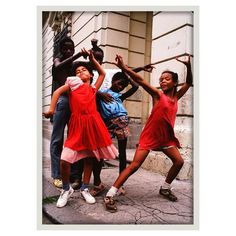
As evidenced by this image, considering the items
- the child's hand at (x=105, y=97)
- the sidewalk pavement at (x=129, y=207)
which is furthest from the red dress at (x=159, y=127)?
the sidewalk pavement at (x=129, y=207)

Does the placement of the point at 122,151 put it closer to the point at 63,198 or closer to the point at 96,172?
the point at 96,172

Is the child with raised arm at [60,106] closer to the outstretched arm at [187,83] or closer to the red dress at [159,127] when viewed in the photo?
the red dress at [159,127]

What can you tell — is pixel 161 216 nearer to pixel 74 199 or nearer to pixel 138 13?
pixel 74 199

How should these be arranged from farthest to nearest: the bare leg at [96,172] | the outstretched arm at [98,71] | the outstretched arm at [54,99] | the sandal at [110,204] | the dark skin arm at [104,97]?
the bare leg at [96,172]
the dark skin arm at [104,97]
the outstretched arm at [98,71]
the sandal at [110,204]
the outstretched arm at [54,99]

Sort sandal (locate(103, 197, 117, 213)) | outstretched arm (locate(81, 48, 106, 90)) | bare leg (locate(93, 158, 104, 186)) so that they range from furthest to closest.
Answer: bare leg (locate(93, 158, 104, 186)) < outstretched arm (locate(81, 48, 106, 90)) < sandal (locate(103, 197, 117, 213))

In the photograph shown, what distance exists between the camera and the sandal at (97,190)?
117 inches

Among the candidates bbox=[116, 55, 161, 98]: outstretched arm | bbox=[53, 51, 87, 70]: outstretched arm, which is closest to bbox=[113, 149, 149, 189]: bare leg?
bbox=[116, 55, 161, 98]: outstretched arm

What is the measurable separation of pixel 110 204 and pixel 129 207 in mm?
209

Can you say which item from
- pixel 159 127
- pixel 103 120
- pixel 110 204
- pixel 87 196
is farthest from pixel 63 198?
pixel 159 127

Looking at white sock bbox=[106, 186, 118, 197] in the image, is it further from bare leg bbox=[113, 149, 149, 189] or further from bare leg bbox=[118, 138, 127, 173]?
bare leg bbox=[118, 138, 127, 173]

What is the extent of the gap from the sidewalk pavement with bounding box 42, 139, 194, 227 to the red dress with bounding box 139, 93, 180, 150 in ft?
1.83

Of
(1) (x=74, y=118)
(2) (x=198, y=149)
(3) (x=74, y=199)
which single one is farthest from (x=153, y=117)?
(3) (x=74, y=199)

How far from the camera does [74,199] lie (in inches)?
114

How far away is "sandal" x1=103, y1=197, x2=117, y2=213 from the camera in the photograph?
8.84 feet
